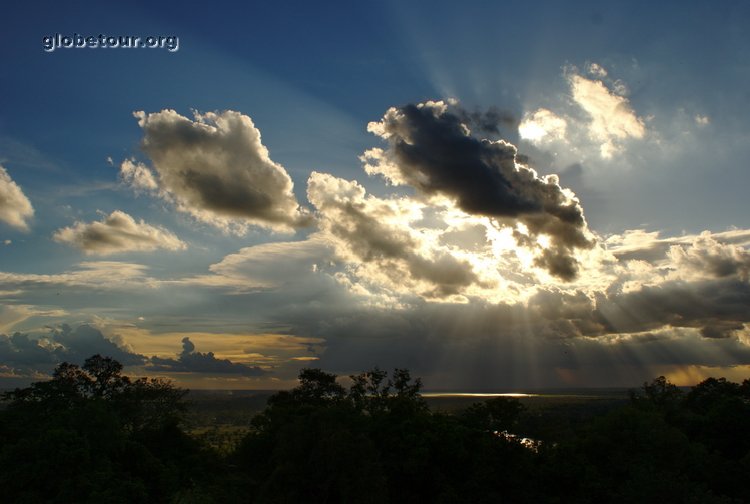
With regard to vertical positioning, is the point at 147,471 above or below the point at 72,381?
below

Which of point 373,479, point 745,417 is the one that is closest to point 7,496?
point 373,479

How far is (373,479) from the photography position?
57938 millimetres

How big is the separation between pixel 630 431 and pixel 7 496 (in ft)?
264

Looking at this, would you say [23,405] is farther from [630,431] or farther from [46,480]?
[630,431]

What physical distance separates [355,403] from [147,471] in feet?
142

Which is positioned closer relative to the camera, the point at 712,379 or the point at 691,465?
the point at 691,465

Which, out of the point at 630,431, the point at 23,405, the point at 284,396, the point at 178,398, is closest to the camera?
the point at 630,431

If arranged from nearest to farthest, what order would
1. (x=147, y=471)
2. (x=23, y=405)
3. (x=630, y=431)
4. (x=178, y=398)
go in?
(x=147, y=471) → (x=630, y=431) → (x=23, y=405) → (x=178, y=398)

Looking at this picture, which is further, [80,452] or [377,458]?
[377,458]

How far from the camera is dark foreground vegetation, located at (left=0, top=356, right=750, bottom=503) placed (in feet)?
190

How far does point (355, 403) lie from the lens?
4144 inches

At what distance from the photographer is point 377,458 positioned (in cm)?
6444

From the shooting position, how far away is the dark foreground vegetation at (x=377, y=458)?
57875 millimetres

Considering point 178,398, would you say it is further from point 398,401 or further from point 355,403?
point 398,401
